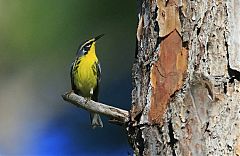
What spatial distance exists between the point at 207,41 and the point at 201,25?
45 mm

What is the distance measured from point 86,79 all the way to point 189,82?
2566 millimetres

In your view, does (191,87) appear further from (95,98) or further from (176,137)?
(95,98)

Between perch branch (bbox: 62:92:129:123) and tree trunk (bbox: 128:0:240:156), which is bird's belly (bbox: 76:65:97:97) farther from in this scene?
tree trunk (bbox: 128:0:240:156)

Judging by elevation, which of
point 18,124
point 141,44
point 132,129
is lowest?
point 18,124

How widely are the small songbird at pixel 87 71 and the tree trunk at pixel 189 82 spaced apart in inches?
94.3

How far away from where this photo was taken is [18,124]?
20.3 feet

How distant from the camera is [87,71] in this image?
466cm

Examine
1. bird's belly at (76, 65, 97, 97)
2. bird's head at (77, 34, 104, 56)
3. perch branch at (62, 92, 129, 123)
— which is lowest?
bird's belly at (76, 65, 97, 97)

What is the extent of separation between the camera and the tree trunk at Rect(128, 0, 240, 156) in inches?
81.0

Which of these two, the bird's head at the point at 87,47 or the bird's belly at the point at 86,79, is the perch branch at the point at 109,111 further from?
the bird's head at the point at 87,47

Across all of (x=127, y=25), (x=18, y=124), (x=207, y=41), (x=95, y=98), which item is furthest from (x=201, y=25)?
(x=18, y=124)

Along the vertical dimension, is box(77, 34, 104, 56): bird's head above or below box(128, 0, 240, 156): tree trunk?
below

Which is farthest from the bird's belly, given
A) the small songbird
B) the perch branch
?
the perch branch

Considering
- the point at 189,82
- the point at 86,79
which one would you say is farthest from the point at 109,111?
the point at 86,79
